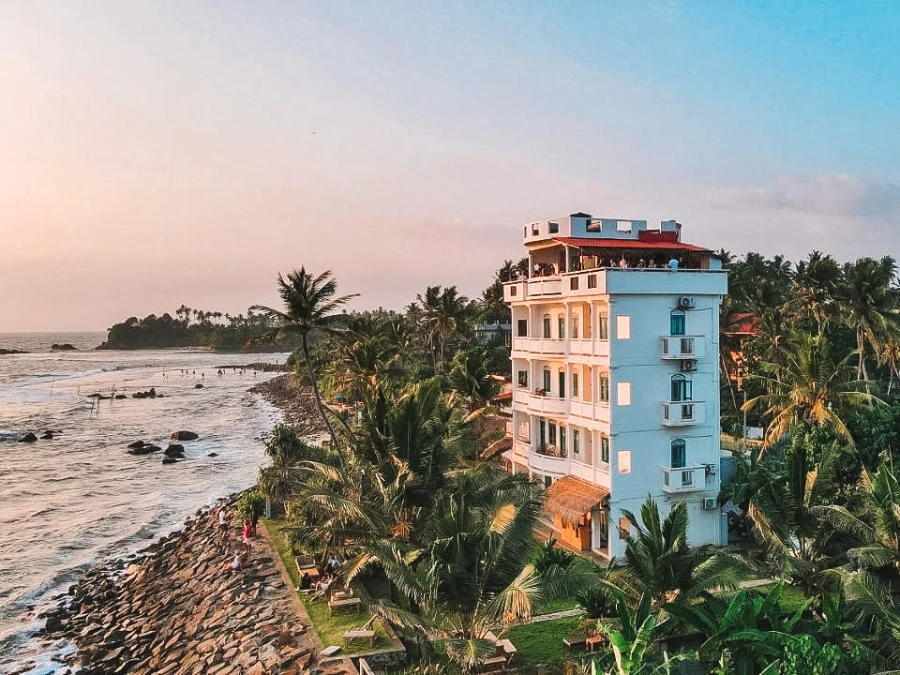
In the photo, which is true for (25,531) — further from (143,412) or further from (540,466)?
(143,412)

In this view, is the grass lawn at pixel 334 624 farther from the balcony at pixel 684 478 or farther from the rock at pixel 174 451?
the rock at pixel 174 451

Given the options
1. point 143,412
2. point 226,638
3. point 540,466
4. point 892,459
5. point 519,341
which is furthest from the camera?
point 143,412

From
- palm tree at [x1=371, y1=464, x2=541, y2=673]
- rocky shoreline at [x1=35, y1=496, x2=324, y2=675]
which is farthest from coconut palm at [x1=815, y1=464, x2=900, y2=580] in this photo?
rocky shoreline at [x1=35, y1=496, x2=324, y2=675]

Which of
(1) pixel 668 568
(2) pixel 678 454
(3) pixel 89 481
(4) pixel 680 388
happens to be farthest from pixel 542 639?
(3) pixel 89 481

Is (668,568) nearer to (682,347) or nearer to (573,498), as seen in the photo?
(573,498)

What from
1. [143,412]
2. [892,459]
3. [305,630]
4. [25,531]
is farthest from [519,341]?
[143,412]

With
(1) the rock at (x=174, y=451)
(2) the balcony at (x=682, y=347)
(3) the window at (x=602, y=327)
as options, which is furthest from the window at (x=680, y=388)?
(1) the rock at (x=174, y=451)
